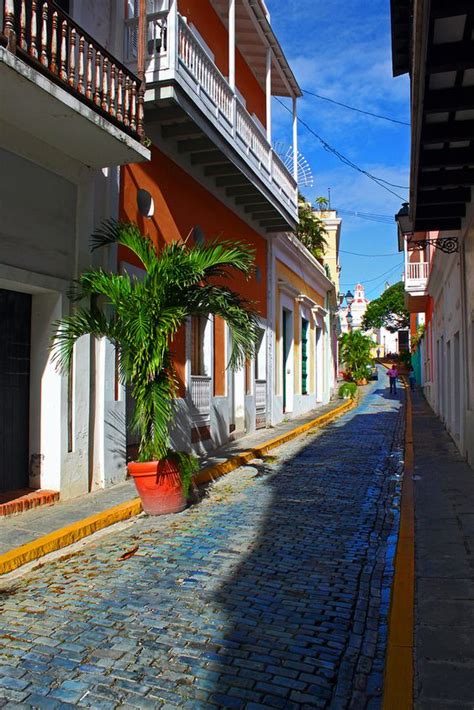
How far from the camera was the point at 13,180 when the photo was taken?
20.5ft

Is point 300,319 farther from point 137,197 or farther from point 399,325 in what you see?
point 399,325

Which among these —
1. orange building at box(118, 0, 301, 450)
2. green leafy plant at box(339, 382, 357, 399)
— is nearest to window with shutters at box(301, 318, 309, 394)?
orange building at box(118, 0, 301, 450)

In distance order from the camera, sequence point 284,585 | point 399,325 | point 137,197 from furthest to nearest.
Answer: point 399,325, point 137,197, point 284,585

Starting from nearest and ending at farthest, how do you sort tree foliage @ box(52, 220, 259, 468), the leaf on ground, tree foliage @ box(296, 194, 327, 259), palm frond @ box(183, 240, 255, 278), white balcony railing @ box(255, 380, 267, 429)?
the leaf on ground < tree foliage @ box(52, 220, 259, 468) < palm frond @ box(183, 240, 255, 278) < white balcony railing @ box(255, 380, 267, 429) < tree foliage @ box(296, 194, 327, 259)

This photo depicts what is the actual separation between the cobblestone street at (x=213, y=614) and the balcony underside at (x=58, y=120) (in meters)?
4.09

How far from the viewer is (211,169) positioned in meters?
11.1

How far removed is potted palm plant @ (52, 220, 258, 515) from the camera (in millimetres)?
6320

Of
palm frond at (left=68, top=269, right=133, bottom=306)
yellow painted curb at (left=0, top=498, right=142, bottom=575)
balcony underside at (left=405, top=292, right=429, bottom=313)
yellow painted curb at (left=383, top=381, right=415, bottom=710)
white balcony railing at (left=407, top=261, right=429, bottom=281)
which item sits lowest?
yellow painted curb at (left=383, top=381, right=415, bottom=710)

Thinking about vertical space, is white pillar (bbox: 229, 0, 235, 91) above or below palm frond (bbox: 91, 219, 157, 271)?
above

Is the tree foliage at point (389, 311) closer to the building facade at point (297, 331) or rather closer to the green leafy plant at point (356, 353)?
the green leafy plant at point (356, 353)

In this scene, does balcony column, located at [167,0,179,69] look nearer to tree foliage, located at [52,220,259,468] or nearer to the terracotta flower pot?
tree foliage, located at [52,220,259,468]

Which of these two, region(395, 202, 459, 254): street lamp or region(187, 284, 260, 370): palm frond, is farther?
region(395, 202, 459, 254): street lamp

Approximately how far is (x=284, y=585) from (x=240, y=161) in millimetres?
8342

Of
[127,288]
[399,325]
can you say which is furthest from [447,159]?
[399,325]
